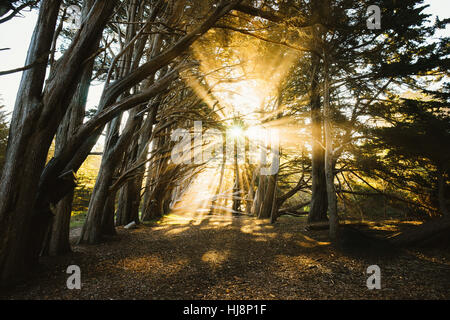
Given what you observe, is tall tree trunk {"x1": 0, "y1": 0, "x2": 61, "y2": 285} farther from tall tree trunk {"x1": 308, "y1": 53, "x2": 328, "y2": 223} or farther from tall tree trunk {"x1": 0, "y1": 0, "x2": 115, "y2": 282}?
tall tree trunk {"x1": 308, "y1": 53, "x2": 328, "y2": 223}

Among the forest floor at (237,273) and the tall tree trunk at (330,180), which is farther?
the tall tree trunk at (330,180)

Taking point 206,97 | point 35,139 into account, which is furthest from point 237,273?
point 206,97

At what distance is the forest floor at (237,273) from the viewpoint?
2656 mm

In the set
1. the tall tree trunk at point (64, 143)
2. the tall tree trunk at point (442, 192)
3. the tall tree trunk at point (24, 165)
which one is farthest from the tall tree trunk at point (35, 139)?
the tall tree trunk at point (442, 192)

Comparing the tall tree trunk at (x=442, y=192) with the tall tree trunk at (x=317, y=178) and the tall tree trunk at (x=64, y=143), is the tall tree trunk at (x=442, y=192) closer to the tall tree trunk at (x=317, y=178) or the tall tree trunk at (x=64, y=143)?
the tall tree trunk at (x=317, y=178)

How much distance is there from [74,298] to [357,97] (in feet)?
36.0

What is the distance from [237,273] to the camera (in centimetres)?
344

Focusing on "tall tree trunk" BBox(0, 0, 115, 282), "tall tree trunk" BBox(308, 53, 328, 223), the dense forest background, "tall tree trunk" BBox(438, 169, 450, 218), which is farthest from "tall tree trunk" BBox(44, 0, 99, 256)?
"tall tree trunk" BBox(438, 169, 450, 218)

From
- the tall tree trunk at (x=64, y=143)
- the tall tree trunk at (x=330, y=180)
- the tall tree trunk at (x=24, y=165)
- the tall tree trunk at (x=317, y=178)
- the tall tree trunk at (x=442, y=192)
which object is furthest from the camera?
the tall tree trunk at (x=317, y=178)

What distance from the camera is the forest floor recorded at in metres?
2.66

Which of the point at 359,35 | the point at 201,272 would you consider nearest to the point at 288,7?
the point at 359,35

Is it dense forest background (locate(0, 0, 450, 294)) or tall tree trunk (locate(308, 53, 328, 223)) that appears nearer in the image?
dense forest background (locate(0, 0, 450, 294))

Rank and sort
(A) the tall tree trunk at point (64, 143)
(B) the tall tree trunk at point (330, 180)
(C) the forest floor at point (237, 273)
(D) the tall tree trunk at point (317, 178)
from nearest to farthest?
1. (C) the forest floor at point (237, 273)
2. (A) the tall tree trunk at point (64, 143)
3. (B) the tall tree trunk at point (330, 180)
4. (D) the tall tree trunk at point (317, 178)

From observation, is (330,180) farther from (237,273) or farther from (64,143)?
(64,143)
